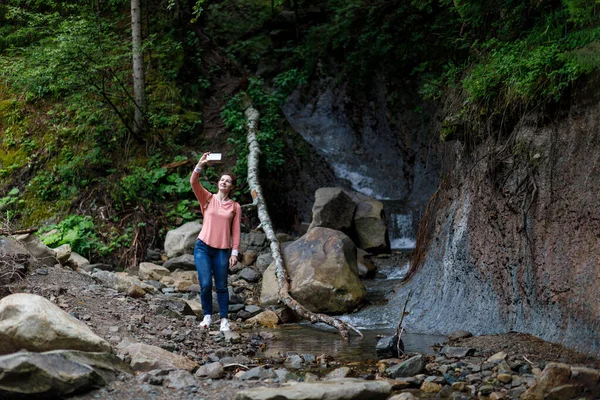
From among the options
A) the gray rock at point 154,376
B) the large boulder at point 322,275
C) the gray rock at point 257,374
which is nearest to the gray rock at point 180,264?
the large boulder at point 322,275

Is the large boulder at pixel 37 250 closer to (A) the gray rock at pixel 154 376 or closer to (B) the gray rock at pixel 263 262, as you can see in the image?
(B) the gray rock at pixel 263 262

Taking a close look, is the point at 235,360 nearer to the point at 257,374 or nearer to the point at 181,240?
the point at 257,374

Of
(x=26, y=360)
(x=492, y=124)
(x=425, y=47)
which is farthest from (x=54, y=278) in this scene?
(x=425, y=47)

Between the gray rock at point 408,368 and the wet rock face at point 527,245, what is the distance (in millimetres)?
1522

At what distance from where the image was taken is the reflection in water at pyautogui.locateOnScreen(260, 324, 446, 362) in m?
7.01

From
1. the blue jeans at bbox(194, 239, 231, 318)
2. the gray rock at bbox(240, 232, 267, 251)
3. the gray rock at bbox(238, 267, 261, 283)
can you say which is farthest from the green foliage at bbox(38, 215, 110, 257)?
the blue jeans at bbox(194, 239, 231, 318)

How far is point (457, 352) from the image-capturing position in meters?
6.56

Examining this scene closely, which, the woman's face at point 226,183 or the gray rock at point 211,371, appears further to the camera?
the woman's face at point 226,183

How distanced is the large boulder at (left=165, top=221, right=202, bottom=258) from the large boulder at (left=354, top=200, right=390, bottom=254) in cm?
330

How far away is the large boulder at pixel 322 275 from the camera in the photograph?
9273 mm

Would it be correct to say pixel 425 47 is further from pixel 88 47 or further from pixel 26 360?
pixel 26 360

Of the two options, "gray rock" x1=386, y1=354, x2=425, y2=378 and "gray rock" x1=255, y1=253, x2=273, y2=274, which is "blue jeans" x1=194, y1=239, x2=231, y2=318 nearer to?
"gray rock" x1=386, y1=354, x2=425, y2=378

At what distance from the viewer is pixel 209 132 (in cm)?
1466

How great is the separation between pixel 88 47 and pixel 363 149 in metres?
8.23
